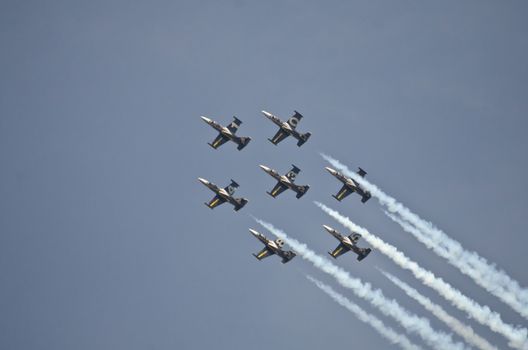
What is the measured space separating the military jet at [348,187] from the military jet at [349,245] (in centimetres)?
632

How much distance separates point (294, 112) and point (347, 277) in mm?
27427

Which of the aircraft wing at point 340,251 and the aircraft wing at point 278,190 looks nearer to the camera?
the aircraft wing at point 340,251

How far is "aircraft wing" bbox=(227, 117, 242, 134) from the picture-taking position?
167 m

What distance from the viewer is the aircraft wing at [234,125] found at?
548 feet

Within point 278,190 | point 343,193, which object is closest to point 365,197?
point 343,193

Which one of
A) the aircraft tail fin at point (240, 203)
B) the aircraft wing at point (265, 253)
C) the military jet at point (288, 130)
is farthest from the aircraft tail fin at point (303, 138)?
the aircraft wing at point (265, 253)

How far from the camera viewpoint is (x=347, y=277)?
162 m

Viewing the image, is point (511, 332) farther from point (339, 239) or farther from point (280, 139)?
point (280, 139)

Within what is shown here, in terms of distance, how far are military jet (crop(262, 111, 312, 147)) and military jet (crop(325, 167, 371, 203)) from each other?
6404 mm

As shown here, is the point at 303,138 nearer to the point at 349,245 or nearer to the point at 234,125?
the point at 234,125

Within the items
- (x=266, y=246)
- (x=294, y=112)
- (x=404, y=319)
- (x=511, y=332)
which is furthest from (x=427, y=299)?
(x=294, y=112)

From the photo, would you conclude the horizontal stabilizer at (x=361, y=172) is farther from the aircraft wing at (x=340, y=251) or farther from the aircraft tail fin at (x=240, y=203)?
the aircraft tail fin at (x=240, y=203)

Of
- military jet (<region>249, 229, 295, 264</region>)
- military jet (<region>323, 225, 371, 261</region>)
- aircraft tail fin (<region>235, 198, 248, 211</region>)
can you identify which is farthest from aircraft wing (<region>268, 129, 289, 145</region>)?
military jet (<region>323, 225, 371, 261</region>)

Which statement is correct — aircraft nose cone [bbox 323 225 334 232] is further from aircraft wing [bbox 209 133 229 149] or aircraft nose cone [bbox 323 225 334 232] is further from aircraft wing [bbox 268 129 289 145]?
aircraft wing [bbox 209 133 229 149]
